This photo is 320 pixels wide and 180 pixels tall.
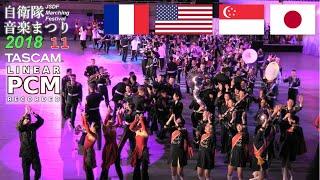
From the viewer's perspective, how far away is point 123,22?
20.7 metres

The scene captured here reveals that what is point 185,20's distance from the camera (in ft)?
67.9

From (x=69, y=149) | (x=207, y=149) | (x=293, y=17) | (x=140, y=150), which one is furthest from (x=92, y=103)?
(x=293, y=17)

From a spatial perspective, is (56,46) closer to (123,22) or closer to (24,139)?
(123,22)

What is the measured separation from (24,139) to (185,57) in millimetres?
12610

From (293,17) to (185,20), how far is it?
391 cm

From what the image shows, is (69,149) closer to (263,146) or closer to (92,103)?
(92,103)

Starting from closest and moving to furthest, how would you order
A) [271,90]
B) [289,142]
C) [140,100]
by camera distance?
[289,142] < [140,100] < [271,90]

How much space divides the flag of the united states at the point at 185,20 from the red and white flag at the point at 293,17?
3.07 metres

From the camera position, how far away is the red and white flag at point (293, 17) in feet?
70.6

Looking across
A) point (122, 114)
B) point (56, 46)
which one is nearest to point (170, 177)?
point (122, 114)

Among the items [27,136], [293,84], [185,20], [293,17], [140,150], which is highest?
[293,17]

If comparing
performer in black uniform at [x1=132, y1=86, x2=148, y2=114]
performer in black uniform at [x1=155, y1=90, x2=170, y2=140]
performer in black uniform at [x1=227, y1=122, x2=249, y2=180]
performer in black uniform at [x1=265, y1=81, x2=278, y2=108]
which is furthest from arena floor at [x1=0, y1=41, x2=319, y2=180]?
performer in black uniform at [x1=227, y1=122, x2=249, y2=180]

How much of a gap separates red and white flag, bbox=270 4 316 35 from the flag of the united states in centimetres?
307

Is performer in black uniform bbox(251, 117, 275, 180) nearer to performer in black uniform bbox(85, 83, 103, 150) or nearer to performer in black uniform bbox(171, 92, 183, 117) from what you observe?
performer in black uniform bbox(171, 92, 183, 117)
